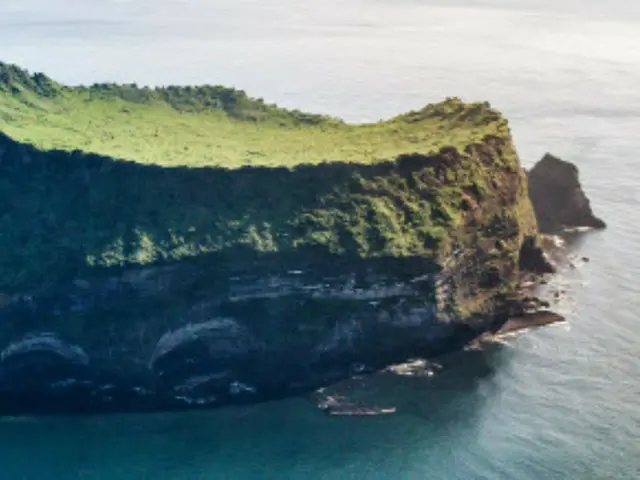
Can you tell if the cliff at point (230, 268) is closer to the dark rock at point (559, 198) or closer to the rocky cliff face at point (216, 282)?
the rocky cliff face at point (216, 282)

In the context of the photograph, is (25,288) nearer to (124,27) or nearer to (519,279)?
(519,279)

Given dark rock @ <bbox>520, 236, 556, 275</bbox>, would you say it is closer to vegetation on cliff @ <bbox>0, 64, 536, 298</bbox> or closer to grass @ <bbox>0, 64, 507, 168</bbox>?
vegetation on cliff @ <bbox>0, 64, 536, 298</bbox>

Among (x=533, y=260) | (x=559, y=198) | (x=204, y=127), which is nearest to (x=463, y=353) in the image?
(x=533, y=260)

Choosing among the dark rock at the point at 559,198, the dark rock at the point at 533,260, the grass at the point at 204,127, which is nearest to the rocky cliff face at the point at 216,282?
the grass at the point at 204,127

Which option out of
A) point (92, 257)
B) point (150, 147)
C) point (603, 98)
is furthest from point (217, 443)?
point (603, 98)

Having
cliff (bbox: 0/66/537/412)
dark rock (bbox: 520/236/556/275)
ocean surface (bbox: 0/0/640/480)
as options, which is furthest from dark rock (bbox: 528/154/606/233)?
cliff (bbox: 0/66/537/412)
